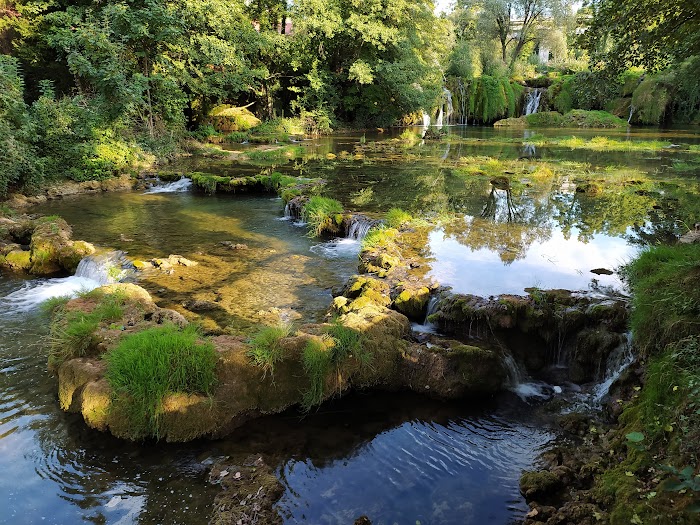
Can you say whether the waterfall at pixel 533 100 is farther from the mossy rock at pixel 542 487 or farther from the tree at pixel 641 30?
the mossy rock at pixel 542 487

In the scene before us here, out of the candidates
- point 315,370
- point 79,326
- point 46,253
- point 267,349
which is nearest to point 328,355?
point 315,370

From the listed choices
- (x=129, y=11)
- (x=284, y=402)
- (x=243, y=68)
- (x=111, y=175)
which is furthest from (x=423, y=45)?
(x=284, y=402)

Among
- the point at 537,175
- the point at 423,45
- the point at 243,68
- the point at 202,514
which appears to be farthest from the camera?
the point at 423,45

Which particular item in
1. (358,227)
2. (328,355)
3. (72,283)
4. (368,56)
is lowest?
(72,283)

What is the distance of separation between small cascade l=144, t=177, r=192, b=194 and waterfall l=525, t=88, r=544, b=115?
1366 inches

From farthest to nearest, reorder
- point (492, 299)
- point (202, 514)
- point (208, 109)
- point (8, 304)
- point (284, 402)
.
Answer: point (208, 109), point (8, 304), point (492, 299), point (284, 402), point (202, 514)

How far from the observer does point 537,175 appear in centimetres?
1652

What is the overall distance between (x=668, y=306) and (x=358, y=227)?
720 cm

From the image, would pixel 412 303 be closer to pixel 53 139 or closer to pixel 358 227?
pixel 358 227

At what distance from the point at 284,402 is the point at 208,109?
99.6 feet

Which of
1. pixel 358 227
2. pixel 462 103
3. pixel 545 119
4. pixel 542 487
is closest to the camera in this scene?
pixel 542 487

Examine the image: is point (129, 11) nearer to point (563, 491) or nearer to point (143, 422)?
point (143, 422)

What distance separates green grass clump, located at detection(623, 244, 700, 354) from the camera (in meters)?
4.74

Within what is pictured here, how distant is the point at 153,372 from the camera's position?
5.04m
